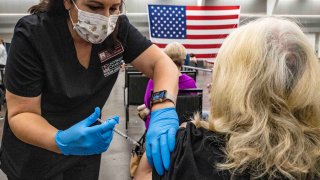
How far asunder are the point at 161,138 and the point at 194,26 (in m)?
4.10

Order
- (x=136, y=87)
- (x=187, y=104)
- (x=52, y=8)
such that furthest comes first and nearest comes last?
1. (x=136, y=87)
2. (x=187, y=104)
3. (x=52, y=8)

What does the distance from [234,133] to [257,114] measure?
74mm

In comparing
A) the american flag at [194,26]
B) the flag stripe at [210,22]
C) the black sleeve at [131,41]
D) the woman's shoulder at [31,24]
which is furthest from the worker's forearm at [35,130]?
the flag stripe at [210,22]

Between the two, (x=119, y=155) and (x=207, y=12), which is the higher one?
(x=207, y=12)

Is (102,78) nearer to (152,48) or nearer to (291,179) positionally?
(152,48)

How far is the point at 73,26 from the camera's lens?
1.42 metres

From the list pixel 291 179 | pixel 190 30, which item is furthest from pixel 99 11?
pixel 190 30

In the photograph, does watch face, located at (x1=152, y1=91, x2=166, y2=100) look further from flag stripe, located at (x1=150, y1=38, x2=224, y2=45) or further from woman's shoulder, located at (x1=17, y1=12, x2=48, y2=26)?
flag stripe, located at (x1=150, y1=38, x2=224, y2=45)

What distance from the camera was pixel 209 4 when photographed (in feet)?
57.8

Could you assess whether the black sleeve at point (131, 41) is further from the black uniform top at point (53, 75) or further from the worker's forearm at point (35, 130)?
the worker's forearm at point (35, 130)

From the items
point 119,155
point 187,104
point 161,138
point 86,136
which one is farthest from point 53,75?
point 119,155

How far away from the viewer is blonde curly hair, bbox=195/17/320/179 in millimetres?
909

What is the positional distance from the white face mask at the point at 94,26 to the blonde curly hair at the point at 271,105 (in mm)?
650

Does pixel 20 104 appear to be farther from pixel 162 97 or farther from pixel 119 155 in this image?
pixel 119 155
